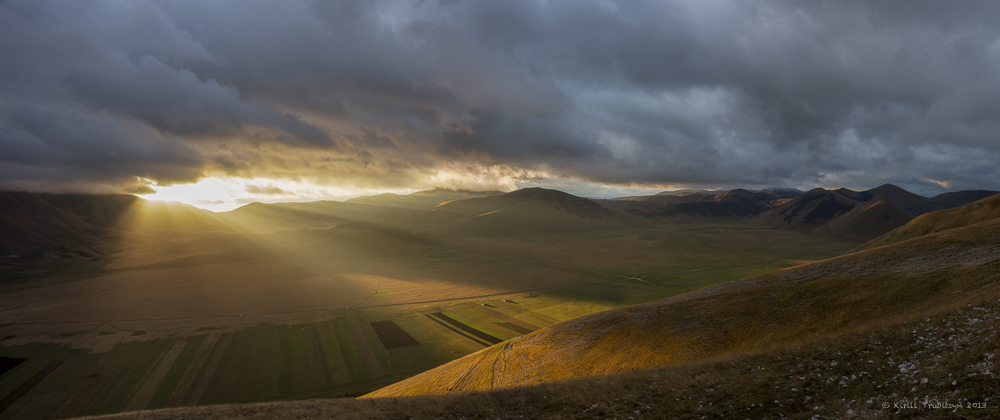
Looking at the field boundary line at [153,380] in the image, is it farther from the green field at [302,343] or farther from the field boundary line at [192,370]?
the field boundary line at [192,370]

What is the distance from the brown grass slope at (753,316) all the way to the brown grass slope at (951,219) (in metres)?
107

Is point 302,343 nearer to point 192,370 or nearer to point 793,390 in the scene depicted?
point 192,370

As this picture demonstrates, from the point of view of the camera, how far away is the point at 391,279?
150 m

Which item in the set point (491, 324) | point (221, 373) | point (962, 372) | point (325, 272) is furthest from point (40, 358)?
point (962, 372)

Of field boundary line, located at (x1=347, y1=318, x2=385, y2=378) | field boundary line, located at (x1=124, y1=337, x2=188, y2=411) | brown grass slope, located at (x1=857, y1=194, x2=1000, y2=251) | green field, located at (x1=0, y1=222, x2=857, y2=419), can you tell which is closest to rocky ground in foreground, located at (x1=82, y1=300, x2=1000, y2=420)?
Answer: field boundary line, located at (x1=347, y1=318, x2=385, y2=378)

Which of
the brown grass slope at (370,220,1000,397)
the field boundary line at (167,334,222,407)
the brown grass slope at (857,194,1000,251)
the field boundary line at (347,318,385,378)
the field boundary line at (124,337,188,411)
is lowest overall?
the field boundary line at (124,337,188,411)

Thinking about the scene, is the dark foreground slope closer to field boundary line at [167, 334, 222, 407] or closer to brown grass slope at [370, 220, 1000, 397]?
brown grass slope at [370, 220, 1000, 397]

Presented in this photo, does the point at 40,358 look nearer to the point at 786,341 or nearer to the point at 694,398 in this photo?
the point at 694,398

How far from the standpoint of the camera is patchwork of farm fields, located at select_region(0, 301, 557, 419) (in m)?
52.0

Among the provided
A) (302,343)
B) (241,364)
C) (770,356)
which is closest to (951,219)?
(770,356)

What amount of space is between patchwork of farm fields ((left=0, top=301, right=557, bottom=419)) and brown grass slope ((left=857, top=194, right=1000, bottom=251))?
133643mm

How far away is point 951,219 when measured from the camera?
375ft

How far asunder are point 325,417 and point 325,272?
163 m

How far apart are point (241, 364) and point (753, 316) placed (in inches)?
3044
